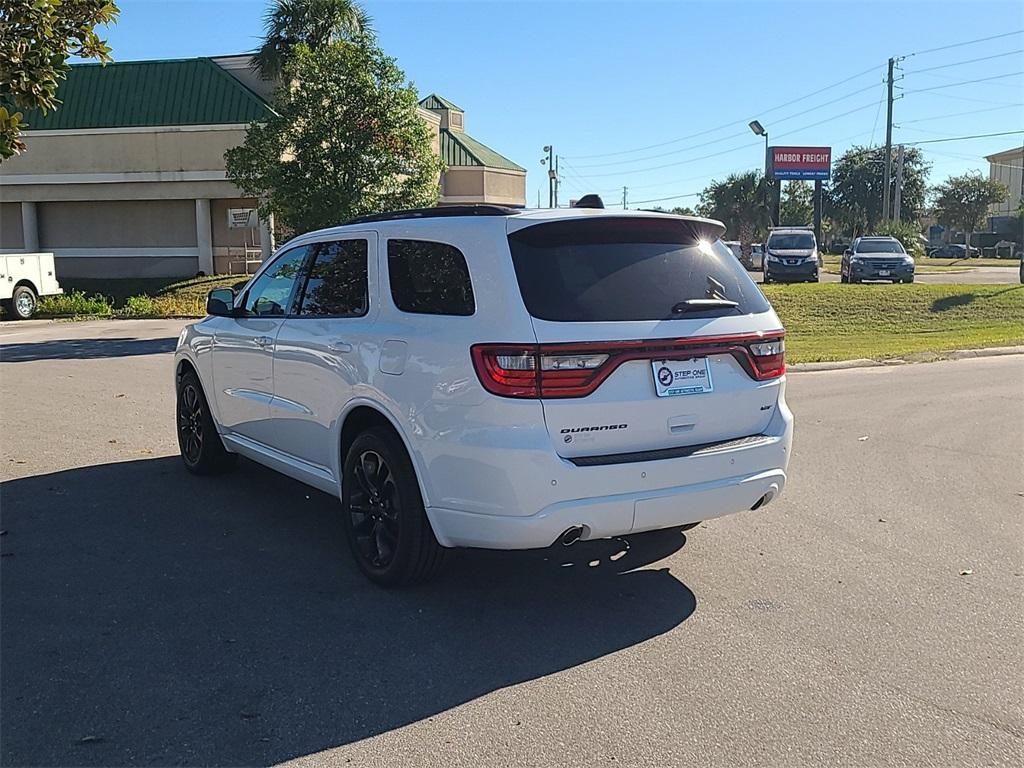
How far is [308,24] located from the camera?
101 feet

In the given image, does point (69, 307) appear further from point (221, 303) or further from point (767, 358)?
point (767, 358)

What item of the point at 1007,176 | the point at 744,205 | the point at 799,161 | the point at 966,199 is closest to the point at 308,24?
the point at 799,161

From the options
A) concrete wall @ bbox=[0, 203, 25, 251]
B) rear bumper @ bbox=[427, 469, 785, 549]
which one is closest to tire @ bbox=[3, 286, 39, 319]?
concrete wall @ bbox=[0, 203, 25, 251]

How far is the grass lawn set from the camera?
61.2 feet

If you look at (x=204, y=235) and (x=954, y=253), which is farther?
(x=954, y=253)

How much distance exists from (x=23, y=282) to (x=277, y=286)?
22.2 metres

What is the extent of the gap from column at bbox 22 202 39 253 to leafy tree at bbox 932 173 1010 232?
3463 inches

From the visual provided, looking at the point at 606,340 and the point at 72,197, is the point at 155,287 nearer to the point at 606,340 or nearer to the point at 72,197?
the point at 72,197

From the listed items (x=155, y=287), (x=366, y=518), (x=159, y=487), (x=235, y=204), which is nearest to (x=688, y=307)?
(x=366, y=518)

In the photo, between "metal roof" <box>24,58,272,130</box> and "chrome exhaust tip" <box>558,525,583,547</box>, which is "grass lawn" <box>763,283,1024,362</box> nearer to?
"chrome exhaust tip" <box>558,525,583,547</box>

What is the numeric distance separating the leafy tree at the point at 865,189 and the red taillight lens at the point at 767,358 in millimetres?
87034

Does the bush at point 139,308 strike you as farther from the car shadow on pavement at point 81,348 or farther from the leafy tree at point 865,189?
the leafy tree at point 865,189

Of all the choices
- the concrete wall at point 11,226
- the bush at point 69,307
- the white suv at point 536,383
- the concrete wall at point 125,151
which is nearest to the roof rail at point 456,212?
the white suv at point 536,383

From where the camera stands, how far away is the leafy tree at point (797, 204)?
3568 inches
